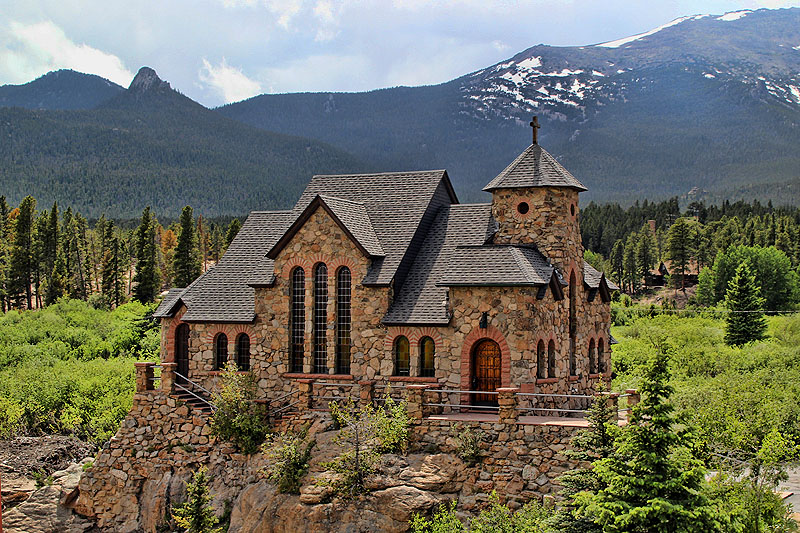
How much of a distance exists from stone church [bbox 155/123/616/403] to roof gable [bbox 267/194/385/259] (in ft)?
0.24

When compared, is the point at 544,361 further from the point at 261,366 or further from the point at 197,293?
the point at 197,293

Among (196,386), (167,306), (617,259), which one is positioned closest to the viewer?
(196,386)

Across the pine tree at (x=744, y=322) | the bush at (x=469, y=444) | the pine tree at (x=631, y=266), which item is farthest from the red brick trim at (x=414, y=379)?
the pine tree at (x=631, y=266)

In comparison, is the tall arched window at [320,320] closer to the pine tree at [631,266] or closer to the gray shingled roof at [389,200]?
the gray shingled roof at [389,200]

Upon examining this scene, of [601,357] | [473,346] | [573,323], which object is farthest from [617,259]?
[473,346]

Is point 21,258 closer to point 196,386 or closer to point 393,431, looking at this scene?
point 196,386

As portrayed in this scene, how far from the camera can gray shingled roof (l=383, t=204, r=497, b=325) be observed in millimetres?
34531

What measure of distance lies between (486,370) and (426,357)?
244 cm

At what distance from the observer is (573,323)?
37.1m

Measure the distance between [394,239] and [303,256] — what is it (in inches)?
146


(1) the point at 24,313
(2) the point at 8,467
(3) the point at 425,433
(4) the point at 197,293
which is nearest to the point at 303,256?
(4) the point at 197,293

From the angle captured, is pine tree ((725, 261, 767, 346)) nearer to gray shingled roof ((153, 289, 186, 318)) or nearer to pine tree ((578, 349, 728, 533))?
gray shingled roof ((153, 289, 186, 318))

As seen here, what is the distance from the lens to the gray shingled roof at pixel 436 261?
34.5m

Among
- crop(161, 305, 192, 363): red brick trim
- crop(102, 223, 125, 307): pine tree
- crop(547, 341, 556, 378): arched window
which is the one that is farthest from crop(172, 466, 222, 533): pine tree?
crop(102, 223, 125, 307): pine tree
